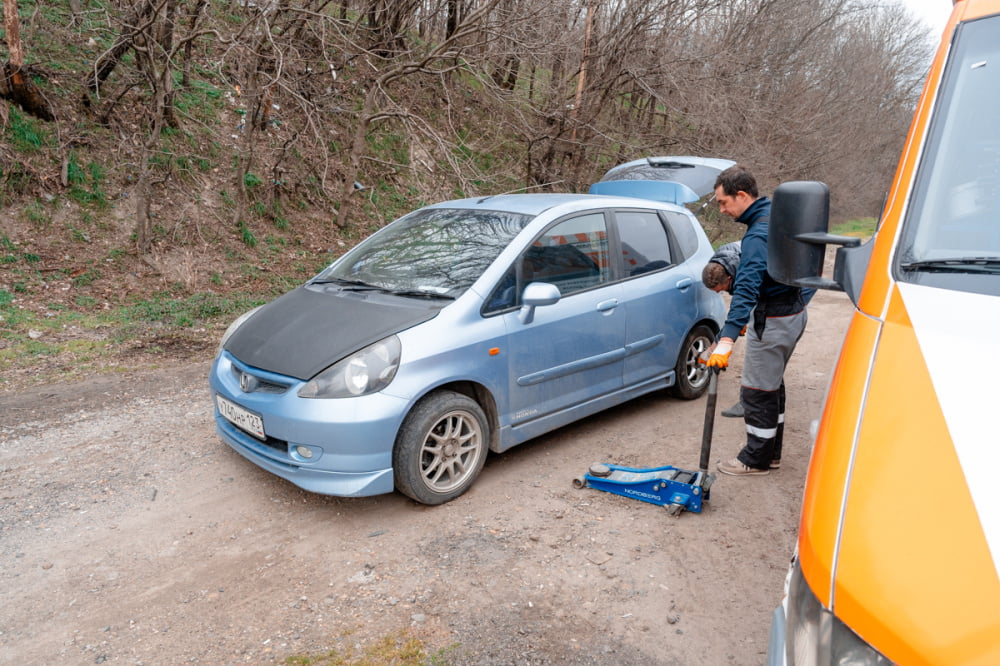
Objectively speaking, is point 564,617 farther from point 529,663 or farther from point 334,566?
point 334,566

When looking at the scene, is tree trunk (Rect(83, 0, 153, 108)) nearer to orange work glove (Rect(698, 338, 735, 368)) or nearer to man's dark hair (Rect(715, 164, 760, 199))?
man's dark hair (Rect(715, 164, 760, 199))

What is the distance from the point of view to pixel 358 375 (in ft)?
12.1

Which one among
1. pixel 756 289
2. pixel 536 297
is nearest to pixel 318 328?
pixel 536 297

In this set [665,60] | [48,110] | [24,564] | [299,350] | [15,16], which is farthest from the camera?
[665,60]

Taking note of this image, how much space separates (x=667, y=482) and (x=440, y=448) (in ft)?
4.31

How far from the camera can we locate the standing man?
404 centimetres

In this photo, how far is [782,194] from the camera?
2.50 m

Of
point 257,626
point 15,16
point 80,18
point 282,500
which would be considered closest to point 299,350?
point 282,500

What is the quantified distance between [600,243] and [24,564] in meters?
3.87

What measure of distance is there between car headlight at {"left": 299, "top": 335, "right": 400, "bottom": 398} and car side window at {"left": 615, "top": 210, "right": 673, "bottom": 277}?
210cm

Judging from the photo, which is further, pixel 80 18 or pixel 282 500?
pixel 80 18

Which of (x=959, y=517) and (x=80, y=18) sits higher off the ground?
(x=80, y=18)

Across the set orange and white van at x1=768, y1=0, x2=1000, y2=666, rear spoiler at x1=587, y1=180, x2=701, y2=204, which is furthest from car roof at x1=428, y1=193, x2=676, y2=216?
orange and white van at x1=768, y1=0, x2=1000, y2=666

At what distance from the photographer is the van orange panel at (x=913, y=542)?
4.34 feet
